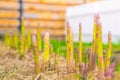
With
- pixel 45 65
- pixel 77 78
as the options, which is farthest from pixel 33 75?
pixel 77 78

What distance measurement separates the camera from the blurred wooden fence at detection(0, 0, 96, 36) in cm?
808

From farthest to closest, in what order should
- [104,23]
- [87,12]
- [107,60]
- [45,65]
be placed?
[87,12] < [104,23] < [45,65] < [107,60]

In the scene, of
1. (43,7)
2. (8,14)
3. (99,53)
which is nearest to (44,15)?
(43,7)

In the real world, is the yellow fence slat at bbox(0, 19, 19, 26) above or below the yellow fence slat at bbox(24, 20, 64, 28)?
above

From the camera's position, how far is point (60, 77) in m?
1.74

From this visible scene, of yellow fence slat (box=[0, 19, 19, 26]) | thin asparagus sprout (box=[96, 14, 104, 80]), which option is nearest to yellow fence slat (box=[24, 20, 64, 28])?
A: yellow fence slat (box=[0, 19, 19, 26])

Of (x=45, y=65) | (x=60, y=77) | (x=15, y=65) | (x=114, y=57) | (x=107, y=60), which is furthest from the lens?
(x=114, y=57)

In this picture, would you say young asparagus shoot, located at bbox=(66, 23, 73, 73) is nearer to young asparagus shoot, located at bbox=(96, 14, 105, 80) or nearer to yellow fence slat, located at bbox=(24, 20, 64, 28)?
young asparagus shoot, located at bbox=(96, 14, 105, 80)

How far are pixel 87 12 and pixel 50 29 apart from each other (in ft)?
4.20

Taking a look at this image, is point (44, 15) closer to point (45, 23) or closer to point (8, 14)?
point (45, 23)

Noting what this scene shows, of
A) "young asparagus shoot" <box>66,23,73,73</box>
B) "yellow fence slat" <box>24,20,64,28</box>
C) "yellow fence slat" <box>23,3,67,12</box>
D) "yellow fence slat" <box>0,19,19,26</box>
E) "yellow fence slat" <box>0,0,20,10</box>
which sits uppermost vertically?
"yellow fence slat" <box>0,0,20,10</box>

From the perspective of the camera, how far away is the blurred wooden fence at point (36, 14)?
808 centimetres

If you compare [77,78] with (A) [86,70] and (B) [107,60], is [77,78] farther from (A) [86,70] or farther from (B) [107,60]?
(B) [107,60]

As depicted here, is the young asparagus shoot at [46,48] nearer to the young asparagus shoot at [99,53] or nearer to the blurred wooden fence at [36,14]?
the young asparagus shoot at [99,53]
